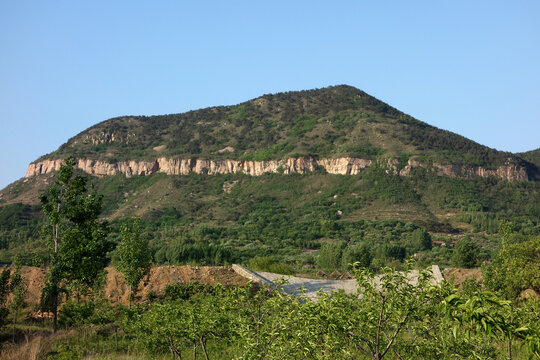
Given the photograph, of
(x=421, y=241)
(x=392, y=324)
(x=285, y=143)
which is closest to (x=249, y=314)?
(x=392, y=324)

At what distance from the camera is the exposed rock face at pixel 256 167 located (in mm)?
99500

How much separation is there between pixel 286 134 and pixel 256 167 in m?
15.7

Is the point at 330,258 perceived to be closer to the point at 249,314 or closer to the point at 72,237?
the point at 72,237

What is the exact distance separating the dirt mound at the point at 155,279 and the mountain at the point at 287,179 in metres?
17.3

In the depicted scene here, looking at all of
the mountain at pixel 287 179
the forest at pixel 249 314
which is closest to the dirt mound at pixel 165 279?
the forest at pixel 249 314

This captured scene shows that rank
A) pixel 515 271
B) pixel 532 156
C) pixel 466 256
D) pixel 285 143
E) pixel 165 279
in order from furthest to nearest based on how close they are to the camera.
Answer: pixel 532 156
pixel 285 143
pixel 466 256
pixel 165 279
pixel 515 271

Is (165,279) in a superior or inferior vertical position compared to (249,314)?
inferior

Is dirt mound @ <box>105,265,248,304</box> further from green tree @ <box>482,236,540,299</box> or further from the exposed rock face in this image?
the exposed rock face

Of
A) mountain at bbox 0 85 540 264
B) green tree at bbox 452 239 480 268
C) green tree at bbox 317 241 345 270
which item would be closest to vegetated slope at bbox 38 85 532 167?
mountain at bbox 0 85 540 264

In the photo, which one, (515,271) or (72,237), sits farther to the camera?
(515,271)

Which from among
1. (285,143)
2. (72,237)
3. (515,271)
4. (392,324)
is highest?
(285,143)

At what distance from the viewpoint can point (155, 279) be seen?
29922 mm

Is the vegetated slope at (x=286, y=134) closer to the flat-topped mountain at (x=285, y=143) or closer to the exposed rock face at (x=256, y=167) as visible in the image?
the flat-topped mountain at (x=285, y=143)

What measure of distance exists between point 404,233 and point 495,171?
42.9 meters
